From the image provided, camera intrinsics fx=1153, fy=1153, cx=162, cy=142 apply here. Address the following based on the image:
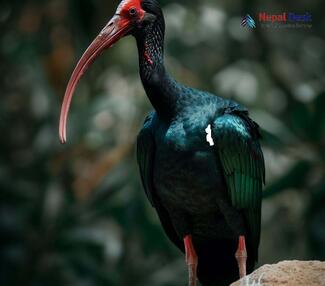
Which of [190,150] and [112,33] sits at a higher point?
[112,33]

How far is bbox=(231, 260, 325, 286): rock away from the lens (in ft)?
21.0

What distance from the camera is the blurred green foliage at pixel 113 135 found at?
1302 cm

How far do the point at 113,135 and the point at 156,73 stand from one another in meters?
5.92

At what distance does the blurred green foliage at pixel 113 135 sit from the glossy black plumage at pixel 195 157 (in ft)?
14.8

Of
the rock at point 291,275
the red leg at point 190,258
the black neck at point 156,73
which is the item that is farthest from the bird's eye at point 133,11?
the rock at point 291,275

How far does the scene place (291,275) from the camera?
254 inches

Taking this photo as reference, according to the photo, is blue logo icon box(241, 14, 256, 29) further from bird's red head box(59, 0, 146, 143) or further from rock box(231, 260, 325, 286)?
rock box(231, 260, 325, 286)

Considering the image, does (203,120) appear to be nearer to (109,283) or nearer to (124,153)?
(124,153)

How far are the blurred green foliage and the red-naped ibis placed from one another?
451 cm

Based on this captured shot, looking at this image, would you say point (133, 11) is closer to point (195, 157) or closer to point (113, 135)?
point (195, 157)

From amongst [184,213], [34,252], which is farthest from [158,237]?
[184,213]

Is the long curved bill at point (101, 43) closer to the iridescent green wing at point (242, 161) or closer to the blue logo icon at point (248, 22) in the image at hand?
the iridescent green wing at point (242, 161)

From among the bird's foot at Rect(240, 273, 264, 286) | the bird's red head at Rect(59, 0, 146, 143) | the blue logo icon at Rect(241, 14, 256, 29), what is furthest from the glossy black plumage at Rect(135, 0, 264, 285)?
the blue logo icon at Rect(241, 14, 256, 29)

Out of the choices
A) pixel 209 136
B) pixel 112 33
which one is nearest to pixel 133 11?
pixel 112 33
